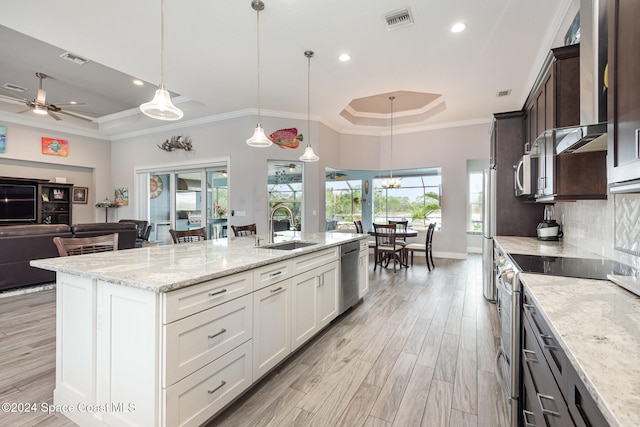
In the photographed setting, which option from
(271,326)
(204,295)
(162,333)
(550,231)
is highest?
(550,231)

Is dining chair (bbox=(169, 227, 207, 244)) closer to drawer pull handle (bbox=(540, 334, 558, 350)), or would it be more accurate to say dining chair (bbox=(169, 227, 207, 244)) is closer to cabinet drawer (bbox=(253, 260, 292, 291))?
cabinet drawer (bbox=(253, 260, 292, 291))

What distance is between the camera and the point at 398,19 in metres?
3.08

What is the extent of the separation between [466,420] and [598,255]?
154 cm

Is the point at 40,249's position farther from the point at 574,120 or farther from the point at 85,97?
the point at 574,120

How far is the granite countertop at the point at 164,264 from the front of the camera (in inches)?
55.0

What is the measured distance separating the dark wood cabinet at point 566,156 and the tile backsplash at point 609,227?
16cm

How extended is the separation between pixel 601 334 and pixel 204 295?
5.16ft

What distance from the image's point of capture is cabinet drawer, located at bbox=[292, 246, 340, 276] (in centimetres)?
232

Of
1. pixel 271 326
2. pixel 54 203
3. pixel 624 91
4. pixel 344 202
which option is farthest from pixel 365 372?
pixel 54 203

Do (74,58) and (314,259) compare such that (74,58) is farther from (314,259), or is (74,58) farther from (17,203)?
Answer: (314,259)

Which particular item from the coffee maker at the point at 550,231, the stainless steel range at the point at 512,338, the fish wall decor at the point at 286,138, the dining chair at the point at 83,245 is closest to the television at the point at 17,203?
the fish wall decor at the point at 286,138

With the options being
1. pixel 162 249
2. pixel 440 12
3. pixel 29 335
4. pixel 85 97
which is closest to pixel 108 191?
pixel 85 97

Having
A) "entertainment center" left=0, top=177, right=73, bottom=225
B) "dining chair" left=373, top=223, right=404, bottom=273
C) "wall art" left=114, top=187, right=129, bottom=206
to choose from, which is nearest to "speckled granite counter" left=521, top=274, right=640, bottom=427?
"dining chair" left=373, top=223, right=404, bottom=273

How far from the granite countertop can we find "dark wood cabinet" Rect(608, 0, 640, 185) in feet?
5.69
